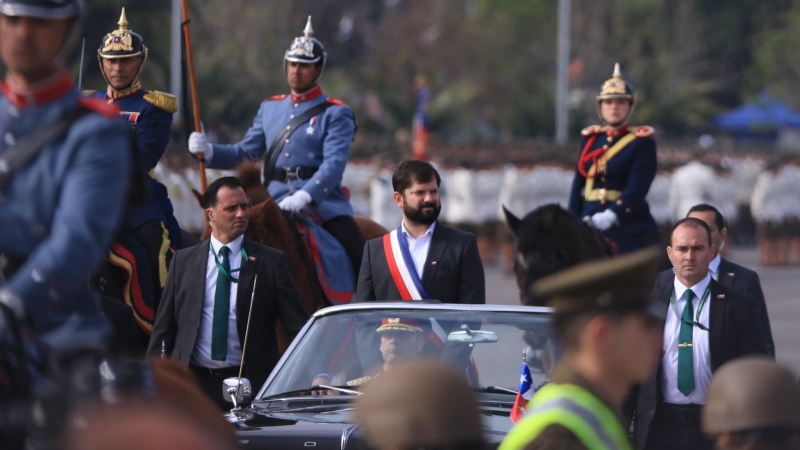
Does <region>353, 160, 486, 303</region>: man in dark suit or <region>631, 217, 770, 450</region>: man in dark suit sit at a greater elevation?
<region>353, 160, 486, 303</region>: man in dark suit

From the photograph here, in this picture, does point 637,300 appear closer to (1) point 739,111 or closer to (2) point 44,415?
(2) point 44,415

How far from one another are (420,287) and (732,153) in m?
31.1

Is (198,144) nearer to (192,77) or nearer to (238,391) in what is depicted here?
(192,77)

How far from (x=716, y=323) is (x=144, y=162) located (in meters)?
3.58

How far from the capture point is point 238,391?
6324 millimetres

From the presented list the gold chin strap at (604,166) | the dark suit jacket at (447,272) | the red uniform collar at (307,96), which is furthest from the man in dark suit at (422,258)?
the gold chin strap at (604,166)

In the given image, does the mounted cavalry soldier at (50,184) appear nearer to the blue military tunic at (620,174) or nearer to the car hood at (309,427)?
the car hood at (309,427)

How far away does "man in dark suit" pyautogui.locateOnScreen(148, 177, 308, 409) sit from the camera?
7.80 meters

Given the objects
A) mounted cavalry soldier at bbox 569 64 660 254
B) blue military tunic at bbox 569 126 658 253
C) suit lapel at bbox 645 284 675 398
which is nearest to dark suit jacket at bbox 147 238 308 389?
suit lapel at bbox 645 284 675 398

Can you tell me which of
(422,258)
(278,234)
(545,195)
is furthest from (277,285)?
(545,195)

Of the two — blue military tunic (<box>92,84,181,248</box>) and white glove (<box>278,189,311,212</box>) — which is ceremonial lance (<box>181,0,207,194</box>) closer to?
white glove (<box>278,189,311,212</box>)

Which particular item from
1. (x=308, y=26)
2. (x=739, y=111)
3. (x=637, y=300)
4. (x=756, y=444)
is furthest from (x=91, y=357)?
(x=739, y=111)

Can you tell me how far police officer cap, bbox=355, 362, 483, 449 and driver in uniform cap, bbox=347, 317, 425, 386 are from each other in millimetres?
3345

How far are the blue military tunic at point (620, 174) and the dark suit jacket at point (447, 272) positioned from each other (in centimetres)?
338
